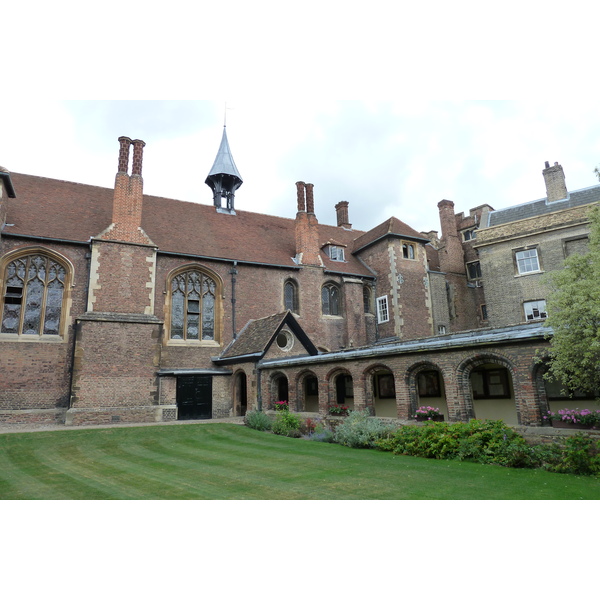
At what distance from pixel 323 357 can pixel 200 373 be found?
7182 mm

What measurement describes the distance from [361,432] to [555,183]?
20602 millimetres

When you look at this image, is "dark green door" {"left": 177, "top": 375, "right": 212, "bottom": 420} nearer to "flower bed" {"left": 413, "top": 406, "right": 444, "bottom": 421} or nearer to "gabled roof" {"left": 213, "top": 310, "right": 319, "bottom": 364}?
"gabled roof" {"left": 213, "top": 310, "right": 319, "bottom": 364}

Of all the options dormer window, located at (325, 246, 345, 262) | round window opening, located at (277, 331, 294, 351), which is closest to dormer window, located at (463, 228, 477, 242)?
dormer window, located at (325, 246, 345, 262)

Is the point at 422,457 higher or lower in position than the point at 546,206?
lower

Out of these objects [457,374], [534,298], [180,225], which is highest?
[180,225]

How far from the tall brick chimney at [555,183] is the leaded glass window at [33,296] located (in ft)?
87.6

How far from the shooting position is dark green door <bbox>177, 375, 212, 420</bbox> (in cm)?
1942

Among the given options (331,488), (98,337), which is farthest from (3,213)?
(331,488)

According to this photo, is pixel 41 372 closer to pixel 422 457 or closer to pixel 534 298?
pixel 422 457

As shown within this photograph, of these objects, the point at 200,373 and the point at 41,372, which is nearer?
the point at 41,372

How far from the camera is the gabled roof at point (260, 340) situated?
1847cm

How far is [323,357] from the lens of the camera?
15.9 metres

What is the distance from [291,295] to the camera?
82.0 feet

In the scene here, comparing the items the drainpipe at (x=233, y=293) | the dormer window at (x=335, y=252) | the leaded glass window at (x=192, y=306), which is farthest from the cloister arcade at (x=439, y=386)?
the dormer window at (x=335, y=252)
